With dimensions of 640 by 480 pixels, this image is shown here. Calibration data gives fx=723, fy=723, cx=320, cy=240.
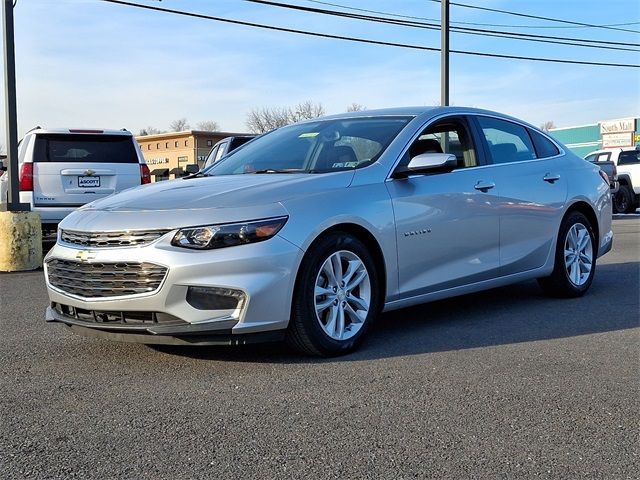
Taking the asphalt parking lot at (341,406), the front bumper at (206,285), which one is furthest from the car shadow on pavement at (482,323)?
the front bumper at (206,285)

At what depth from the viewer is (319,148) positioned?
17.7ft

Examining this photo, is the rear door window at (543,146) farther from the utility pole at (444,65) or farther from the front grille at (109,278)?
the utility pole at (444,65)

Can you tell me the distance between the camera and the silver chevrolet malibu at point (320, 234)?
4.08 meters

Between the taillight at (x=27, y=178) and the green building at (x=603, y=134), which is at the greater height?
the green building at (x=603, y=134)

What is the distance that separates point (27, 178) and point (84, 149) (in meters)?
0.90

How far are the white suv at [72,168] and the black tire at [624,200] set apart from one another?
1495cm

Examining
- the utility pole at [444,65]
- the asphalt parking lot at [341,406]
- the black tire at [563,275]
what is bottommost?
the asphalt parking lot at [341,406]

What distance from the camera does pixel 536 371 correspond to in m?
4.19

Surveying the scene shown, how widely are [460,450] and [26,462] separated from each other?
1.80 metres

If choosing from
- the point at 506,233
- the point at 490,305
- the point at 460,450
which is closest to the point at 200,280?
the point at 460,450

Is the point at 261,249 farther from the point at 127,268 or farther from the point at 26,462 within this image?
the point at 26,462

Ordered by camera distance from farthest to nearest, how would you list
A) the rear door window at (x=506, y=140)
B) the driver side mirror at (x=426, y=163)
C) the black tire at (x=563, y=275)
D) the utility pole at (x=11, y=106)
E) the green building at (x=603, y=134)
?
the green building at (x=603, y=134) → the utility pole at (x=11, y=106) → the black tire at (x=563, y=275) → the rear door window at (x=506, y=140) → the driver side mirror at (x=426, y=163)

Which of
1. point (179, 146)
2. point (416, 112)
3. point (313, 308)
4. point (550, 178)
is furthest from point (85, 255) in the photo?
point (179, 146)

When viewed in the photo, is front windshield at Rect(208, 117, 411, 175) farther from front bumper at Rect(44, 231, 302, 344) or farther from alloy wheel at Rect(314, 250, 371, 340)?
front bumper at Rect(44, 231, 302, 344)
